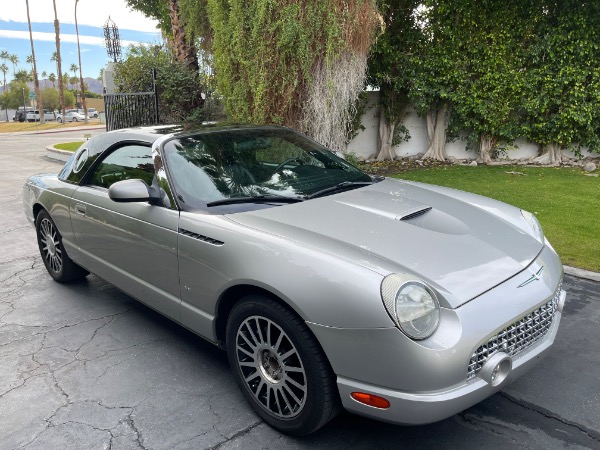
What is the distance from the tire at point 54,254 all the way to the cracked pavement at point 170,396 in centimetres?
42

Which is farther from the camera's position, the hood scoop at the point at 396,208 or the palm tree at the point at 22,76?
the palm tree at the point at 22,76

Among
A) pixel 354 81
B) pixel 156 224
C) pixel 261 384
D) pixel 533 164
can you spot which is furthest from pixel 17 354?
pixel 533 164

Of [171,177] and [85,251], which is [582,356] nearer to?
[171,177]

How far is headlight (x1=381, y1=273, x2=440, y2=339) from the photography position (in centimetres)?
214

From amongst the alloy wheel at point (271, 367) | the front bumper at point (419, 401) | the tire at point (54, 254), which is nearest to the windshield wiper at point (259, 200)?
the alloy wheel at point (271, 367)

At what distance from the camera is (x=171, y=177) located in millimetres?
3258

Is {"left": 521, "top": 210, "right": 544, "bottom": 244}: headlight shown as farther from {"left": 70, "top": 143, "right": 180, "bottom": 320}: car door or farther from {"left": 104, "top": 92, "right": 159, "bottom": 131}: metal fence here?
{"left": 104, "top": 92, "right": 159, "bottom": 131}: metal fence

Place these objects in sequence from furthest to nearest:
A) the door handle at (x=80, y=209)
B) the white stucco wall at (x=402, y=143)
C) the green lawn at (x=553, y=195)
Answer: the white stucco wall at (x=402, y=143) < the green lawn at (x=553, y=195) < the door handle at (x=80, y=209)

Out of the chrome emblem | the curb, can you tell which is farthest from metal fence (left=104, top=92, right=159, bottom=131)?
the chrome emblem

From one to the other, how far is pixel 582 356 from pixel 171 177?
2.92 metres

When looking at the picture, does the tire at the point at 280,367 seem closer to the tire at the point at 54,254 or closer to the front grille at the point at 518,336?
the front grille at the point at 518,336

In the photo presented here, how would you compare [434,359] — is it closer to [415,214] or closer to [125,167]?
[415,214]

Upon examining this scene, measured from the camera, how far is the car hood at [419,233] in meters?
2.38

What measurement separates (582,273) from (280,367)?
3447 millimetres
